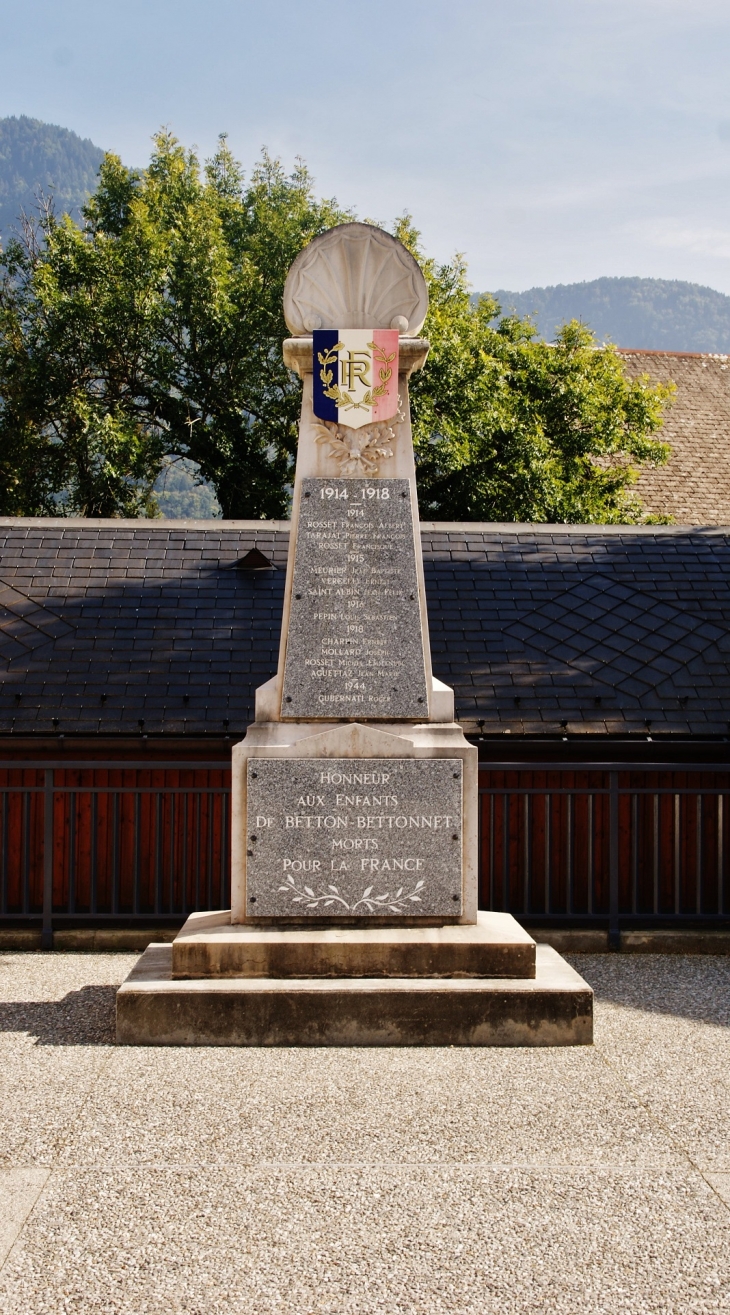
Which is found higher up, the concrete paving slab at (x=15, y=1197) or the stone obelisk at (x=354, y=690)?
the stone obelisk at (x=354, y=690)

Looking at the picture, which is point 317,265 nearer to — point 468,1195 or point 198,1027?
Result: point 198,1027

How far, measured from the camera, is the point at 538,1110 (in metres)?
4.72

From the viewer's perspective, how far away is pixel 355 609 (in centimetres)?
630

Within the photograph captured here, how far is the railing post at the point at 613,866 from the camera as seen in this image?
8383 millimetres

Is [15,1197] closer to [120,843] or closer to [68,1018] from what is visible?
[68,1018]

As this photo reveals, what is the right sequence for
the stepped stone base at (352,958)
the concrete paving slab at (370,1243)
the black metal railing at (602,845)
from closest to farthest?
the concrete paving slab at (370,1243) < the stepped stone base at (352,958) < the black metal railing at (602,845)

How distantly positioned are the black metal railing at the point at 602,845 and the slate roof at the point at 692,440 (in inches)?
533

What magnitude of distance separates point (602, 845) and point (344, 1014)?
4.23m

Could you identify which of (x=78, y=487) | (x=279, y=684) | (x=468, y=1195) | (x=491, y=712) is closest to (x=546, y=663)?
(x=491, y=712)

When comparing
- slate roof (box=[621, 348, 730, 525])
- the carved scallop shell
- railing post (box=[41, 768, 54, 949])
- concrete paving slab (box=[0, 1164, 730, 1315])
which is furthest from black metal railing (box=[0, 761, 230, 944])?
slate roof (box=[621, 348, 730, 525])

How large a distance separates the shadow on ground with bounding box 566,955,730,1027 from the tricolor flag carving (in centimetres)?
Result: 384

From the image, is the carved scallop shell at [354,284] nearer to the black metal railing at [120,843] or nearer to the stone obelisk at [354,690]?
the stone obelisk at [354,690]

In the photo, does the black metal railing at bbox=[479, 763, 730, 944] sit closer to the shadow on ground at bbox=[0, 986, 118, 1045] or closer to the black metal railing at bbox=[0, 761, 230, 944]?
the black metal railing at bbox=[0, 761, 230, 944]

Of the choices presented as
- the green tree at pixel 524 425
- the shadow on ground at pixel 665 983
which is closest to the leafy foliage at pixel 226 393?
the green tree at pixel 524 425
